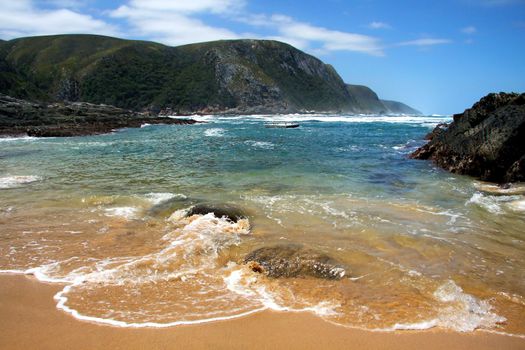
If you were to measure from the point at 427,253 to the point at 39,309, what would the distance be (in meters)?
7.36

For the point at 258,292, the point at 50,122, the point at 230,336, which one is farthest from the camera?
the point at 50,122

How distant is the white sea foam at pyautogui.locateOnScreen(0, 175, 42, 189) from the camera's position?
50.9ft

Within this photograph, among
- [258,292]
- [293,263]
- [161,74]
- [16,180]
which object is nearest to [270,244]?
[293,263]

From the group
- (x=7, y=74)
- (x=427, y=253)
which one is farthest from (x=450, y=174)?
(x=7, y=74)

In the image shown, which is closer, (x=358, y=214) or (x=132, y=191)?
(x=358, y=214)

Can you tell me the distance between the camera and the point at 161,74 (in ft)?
515

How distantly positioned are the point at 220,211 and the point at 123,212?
9.98 feet

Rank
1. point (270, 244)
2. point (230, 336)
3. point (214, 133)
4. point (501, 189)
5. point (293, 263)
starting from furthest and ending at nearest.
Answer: point (214, 133) < point (501, 189) < point (270, 244) < point (293, 263) < point (230, 336)

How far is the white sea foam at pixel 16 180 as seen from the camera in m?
15.5

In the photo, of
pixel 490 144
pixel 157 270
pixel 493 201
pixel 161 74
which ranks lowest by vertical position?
pixel 157 270

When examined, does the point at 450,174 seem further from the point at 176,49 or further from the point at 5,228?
the point at 176,49

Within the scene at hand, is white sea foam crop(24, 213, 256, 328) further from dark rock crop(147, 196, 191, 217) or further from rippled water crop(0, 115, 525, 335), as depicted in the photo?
dark rock crop(147, 196, 191, 217)

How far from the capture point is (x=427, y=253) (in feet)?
27.9

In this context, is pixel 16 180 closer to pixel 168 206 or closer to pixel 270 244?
pixel 168 206
